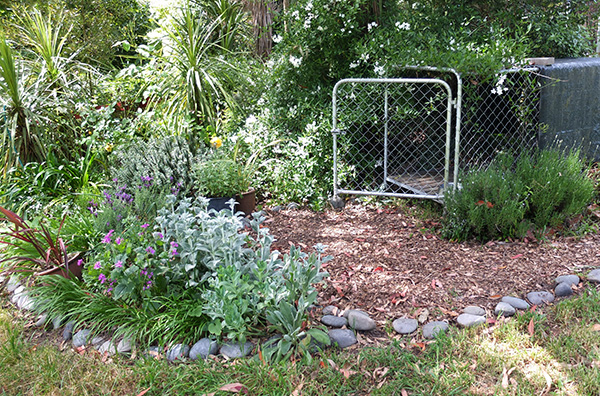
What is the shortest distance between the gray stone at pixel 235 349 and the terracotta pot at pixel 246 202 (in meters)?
2.00

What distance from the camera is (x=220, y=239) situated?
2959mm

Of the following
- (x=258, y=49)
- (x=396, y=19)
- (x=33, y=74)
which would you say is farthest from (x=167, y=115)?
(x=396, y=19)

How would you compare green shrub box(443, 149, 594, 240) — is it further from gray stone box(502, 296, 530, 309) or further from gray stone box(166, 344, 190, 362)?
gray stone box(166, 344, 190, 362)

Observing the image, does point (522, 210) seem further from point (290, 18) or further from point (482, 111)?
point (290, 18)

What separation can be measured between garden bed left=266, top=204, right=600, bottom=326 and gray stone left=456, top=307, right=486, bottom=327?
0.08m

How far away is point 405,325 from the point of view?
2.86 metres

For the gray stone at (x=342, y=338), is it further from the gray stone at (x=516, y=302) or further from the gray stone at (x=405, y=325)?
the gray stone at (x=516, y=302)

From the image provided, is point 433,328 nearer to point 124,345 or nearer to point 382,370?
point 382,370

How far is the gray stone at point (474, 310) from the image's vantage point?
2.94m

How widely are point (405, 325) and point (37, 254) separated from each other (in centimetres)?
247

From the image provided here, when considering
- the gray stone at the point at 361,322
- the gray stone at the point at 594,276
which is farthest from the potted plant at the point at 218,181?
the gray stone at the point at 594,276

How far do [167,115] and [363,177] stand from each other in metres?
2.31

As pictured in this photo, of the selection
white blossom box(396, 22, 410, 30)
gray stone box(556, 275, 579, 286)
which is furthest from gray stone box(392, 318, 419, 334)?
white blossom box(396, 22, 410, 30)

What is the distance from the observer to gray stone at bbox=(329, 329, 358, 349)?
274cm
